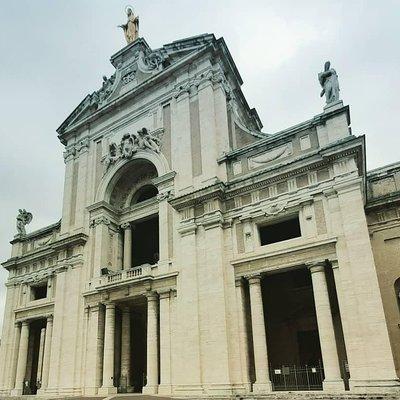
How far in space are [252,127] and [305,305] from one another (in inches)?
570

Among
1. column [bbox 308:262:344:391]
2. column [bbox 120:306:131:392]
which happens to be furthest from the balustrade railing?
column [bbox 308:262:344:391]

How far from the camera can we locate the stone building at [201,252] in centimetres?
1700

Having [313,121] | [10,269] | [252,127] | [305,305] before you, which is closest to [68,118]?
[10,269]

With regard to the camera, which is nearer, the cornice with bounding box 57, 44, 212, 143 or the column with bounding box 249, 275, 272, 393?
the column with bounding box 249, 275, 272, 393

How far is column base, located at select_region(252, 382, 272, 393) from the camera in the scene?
1639 centimetres

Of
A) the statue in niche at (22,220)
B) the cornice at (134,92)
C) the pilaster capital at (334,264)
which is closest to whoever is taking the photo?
the pilaster capital at (334,264)

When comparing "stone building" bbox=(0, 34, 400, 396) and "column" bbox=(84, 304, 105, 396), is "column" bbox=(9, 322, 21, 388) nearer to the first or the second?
"stone building" bbox=(0, 34, 400, 396)

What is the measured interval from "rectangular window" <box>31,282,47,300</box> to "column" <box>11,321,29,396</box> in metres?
2.01

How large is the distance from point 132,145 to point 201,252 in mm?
9387

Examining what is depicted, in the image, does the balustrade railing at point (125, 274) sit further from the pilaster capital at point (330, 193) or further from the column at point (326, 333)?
the pilaster capital at point (330, 193)

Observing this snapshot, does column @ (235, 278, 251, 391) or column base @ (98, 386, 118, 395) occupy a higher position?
column @ (235, 278, 251, 391)

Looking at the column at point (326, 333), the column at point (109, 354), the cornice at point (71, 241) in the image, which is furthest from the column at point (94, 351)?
the column at point (326, 333)

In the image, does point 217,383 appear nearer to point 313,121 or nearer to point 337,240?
point 337,240

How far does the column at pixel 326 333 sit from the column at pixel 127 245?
1176cm
